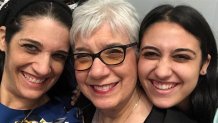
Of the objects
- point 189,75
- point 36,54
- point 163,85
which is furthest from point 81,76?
point 189,75

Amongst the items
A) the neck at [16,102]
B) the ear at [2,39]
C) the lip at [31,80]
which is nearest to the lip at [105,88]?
the lip at [31,80]

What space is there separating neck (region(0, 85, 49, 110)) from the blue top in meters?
0.03

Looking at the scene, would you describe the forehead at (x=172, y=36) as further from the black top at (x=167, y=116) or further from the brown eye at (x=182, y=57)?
the black top at (x=167, y=116)

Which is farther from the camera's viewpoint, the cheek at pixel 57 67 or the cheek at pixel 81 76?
the cheek at pixel 57 67

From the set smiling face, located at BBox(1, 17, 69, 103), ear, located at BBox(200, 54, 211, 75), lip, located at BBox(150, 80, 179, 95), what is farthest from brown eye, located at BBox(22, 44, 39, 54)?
ear, located at BBox(200, 54, 211, 75)

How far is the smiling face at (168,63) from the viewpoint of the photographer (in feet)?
4.25

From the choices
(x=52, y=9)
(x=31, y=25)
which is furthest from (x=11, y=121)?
(x=52, y=9)

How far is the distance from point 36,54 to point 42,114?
323 mm

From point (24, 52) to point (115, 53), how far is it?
17.3 inches

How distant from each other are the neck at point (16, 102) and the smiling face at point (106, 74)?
35cm

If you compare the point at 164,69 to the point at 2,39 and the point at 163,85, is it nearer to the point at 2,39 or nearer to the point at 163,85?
the point at 163,85

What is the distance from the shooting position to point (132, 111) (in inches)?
57.9

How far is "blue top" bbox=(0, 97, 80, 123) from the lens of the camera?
1.53 m

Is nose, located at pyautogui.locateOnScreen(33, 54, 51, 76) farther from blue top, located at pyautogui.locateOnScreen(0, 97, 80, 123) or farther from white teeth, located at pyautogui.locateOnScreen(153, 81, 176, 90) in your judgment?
white teeth, located at pyautogui.locateOnScreen(153, 81, 176, 90)
